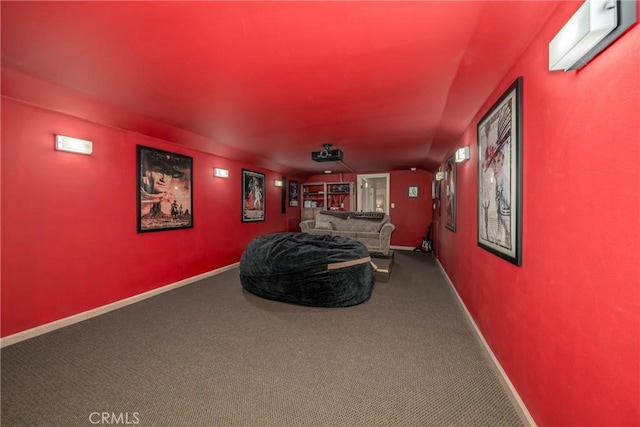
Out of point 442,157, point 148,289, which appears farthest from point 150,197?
point 442,157

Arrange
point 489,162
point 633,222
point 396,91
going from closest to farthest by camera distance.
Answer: point 633,222 → point 489,162 → point 396,91

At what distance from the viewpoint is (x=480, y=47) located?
5.05ft

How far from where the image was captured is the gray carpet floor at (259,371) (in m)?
1.46

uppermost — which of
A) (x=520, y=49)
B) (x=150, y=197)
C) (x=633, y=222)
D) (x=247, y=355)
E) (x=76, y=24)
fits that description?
(x=76, y=24)

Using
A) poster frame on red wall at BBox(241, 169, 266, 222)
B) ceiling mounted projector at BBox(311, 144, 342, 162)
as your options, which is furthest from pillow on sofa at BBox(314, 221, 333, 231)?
ceiling mounted projector at BBox(311, 144, 342, 162)

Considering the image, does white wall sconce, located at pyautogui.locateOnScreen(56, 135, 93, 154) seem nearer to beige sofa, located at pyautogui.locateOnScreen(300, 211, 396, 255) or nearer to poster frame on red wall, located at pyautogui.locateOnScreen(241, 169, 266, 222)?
poster frame on red wall, located at pyautogui.locateOnScreen(241, 169, 266, 222)

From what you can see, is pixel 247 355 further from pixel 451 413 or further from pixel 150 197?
pixel 150 197

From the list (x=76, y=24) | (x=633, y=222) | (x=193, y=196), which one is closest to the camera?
(x=633, y=222)

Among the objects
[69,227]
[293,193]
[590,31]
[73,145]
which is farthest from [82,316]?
[293,193]

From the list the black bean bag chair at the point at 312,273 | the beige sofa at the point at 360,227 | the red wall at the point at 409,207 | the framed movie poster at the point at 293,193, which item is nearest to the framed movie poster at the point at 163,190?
the black bean bag chair at the point at 312,273

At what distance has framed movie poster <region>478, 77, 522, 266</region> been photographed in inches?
60.1

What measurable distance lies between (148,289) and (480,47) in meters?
4.51

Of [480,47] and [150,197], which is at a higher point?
[480,47]

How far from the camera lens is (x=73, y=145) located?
8.43ft
